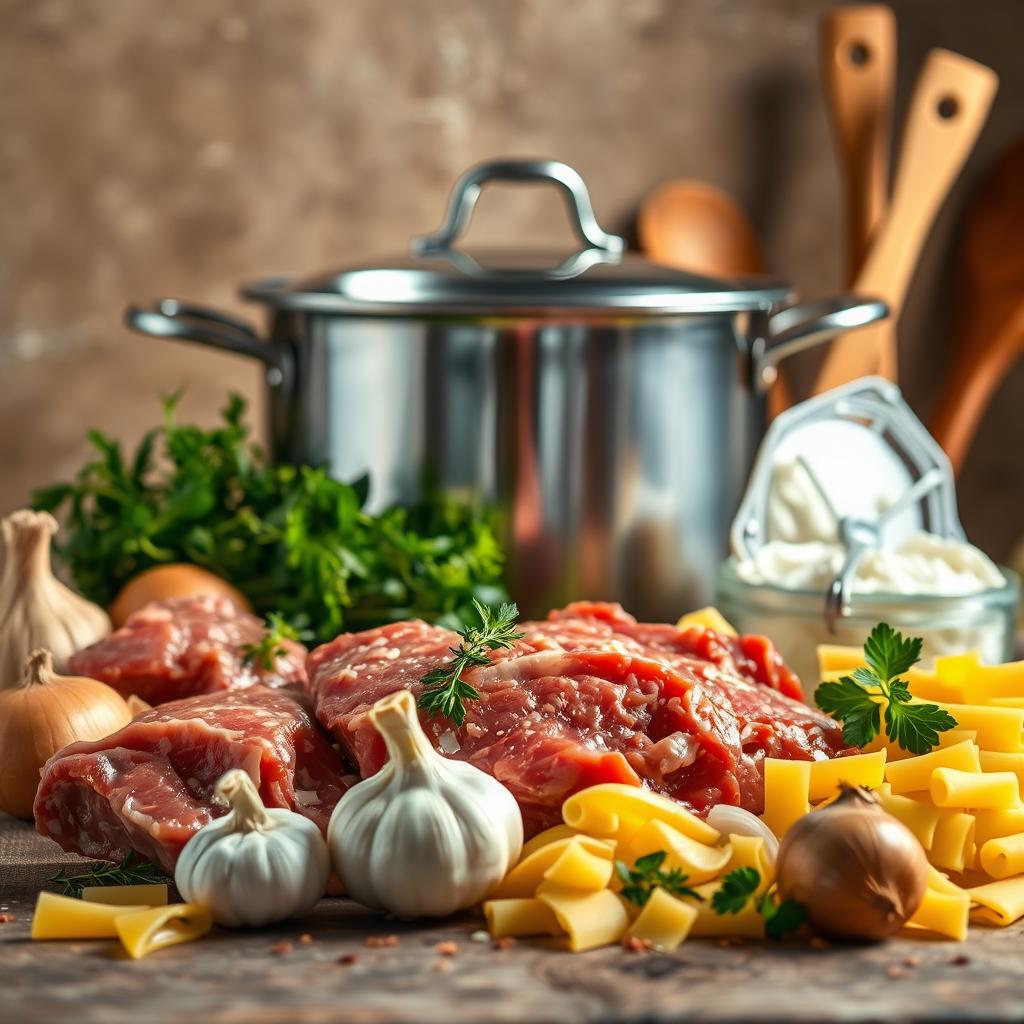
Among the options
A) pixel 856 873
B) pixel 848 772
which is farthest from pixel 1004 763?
pixel 856 873

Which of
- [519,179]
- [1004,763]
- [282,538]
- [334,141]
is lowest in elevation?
[1004,763]

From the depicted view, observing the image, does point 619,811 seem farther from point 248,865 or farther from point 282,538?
point 282,538

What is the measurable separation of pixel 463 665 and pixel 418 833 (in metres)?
0.22

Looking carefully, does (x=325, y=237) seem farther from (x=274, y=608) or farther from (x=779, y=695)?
(x=779, y=695)

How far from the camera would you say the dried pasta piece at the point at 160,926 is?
3.73 feet

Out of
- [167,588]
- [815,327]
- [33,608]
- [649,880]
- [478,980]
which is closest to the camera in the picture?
[478,980]

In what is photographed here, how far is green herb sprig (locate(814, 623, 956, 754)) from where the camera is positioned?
1.37 metres

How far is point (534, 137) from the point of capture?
2.93 meters

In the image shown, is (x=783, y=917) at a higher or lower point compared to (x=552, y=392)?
lower

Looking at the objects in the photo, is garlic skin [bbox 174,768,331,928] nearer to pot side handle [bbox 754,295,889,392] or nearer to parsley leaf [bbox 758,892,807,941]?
parsley leaf [bbox 758,892,807,941]

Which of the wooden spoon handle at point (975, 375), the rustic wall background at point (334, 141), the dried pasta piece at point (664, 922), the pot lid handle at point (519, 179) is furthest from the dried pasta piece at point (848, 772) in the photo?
the rustic wall background at point (334, 141)

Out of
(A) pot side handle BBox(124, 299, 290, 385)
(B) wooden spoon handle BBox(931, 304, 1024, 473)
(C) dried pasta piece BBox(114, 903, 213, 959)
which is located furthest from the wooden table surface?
(B) wooden spoon handle BBox(931, 304, 1024, 473)

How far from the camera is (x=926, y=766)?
4.36 ft

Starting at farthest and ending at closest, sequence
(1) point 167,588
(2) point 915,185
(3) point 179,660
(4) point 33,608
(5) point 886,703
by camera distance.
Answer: (2) point 915,185
(1) point 167,588
(4) point 33,608
(3) point 179,660
(5) point 886,703
